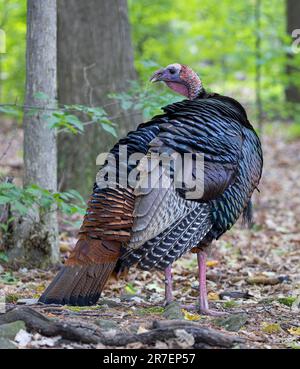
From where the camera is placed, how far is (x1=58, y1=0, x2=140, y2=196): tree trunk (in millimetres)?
7238

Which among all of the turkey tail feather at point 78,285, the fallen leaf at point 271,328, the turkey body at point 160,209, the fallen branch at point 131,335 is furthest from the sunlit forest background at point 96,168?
the fallen branch at point 131,335

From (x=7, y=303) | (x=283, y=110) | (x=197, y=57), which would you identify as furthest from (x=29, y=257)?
(x=197, y=57)

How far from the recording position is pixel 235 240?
7555 mm

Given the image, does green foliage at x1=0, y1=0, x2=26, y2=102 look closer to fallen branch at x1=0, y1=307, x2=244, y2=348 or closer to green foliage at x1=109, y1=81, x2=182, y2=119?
green foliage at x1=109, y1=81, x2=182, y2=119

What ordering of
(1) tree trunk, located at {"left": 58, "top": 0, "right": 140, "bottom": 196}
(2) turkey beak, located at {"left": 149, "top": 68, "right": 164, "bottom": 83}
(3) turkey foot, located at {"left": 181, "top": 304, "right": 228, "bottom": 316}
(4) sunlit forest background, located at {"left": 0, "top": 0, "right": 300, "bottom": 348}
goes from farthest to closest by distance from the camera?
(1) tree trunk, located at {"left": 58, "top": 0, "right": 140, "bottom": 196}
(2) turkey beak, located at {"left": 149, "top": 68, "right": 164, "bottom": 83}
(4) sunlit forest background, located at {"left": 0, "top": 0, "right": 300, "bottom": 348}
(3) turkey foot, located at {"left": 181, "top": 304, "right": 228, "bottom": 316}

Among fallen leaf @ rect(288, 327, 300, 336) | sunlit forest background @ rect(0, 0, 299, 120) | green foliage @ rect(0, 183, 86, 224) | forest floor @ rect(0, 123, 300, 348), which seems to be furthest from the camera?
sunlit forest background @ rect(0, 0, 299, 120)

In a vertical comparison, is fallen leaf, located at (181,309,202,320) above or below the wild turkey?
below

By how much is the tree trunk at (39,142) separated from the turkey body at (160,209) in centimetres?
119

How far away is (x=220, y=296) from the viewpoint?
5223mm

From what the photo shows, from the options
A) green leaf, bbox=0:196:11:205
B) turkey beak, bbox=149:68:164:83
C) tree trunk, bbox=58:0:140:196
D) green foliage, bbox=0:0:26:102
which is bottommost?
green leaf, bbox=0:196:11:205

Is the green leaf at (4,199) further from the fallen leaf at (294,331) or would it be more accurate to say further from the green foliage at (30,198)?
the fallen leaf at (294,331)

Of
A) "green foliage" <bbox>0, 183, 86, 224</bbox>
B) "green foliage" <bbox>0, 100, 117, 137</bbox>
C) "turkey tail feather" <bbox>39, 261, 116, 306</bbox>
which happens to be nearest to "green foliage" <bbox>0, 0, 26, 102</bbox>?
"green foliage" <bbox>0, 100, 117, 137</bbox>

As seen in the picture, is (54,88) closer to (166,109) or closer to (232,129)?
(166,109)
